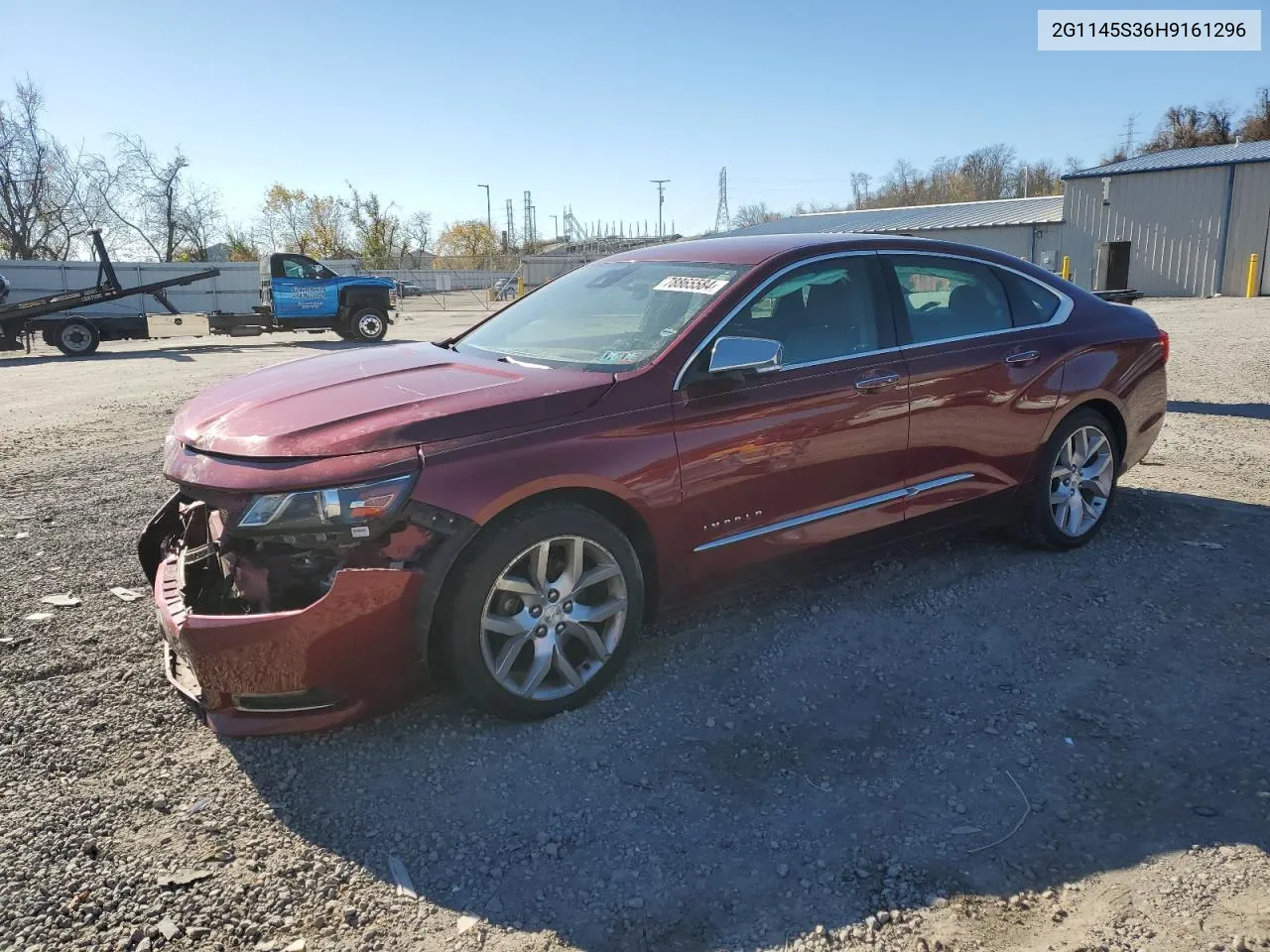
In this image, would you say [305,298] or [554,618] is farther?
[305,298]

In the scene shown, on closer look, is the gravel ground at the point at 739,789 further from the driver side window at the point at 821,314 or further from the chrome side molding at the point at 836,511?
the driver side window at the point at 821,314

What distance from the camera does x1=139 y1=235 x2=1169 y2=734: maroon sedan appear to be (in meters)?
2.91

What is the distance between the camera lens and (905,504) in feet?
13.9

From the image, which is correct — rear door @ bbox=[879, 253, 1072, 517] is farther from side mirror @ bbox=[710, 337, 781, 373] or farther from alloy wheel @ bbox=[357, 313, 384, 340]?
alloy wheel @ bbox=[357, 313, 384, 340]

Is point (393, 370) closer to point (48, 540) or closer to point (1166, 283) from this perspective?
point (48, 540)

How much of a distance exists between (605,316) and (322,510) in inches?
68.6

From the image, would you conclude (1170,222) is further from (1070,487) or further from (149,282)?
(149,282)

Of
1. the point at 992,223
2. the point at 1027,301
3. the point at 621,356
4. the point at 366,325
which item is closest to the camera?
the point at 621,356

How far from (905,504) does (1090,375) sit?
148 cm

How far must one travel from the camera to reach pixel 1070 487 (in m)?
4.93

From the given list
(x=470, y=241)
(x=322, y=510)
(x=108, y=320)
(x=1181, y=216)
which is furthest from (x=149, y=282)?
(x=470, y=241)

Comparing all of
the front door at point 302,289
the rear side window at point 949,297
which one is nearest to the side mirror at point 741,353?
the rear side window at point 949,297

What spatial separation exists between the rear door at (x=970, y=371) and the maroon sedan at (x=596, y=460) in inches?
0.6

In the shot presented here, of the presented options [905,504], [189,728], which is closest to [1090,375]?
[905,504]
